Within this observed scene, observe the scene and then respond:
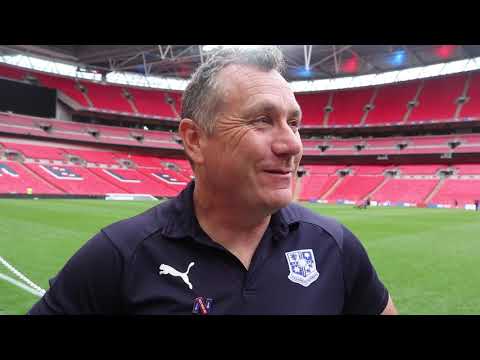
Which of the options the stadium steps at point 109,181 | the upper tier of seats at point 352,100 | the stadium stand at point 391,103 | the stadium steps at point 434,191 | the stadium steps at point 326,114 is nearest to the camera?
the stadium steps at point 434,191

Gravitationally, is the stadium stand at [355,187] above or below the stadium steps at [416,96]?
below

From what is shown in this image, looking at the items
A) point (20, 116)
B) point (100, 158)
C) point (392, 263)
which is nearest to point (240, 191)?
point (392, 263)

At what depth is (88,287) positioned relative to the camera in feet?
4.26

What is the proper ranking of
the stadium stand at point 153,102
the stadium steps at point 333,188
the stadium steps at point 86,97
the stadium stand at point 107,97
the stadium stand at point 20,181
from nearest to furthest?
the stadium stand at point 20,181, the stadium steps at point 333,188, the stadium steps at point 86,97, the stadium stand at point 107,97, the stadium stand at point 153,102

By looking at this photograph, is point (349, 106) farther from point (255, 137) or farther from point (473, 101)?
point (255, 137)

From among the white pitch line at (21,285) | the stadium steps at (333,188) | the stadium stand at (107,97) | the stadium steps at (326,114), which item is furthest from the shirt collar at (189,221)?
the stadium stand at (107,97)

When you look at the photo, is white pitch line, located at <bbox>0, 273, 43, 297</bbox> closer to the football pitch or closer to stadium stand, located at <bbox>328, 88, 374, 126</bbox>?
the football pitch

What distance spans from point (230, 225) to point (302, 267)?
0.36 meters

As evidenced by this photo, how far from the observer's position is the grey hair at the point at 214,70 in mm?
1331

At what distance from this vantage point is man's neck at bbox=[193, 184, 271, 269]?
146 cm

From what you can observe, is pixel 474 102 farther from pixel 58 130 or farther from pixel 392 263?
pixel 58 130

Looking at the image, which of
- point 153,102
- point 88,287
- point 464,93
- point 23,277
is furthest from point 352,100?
point 88,287

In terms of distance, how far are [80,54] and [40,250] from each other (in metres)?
40.8

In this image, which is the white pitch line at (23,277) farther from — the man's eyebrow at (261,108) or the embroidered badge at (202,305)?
the man's eyebrow at (261,108)
